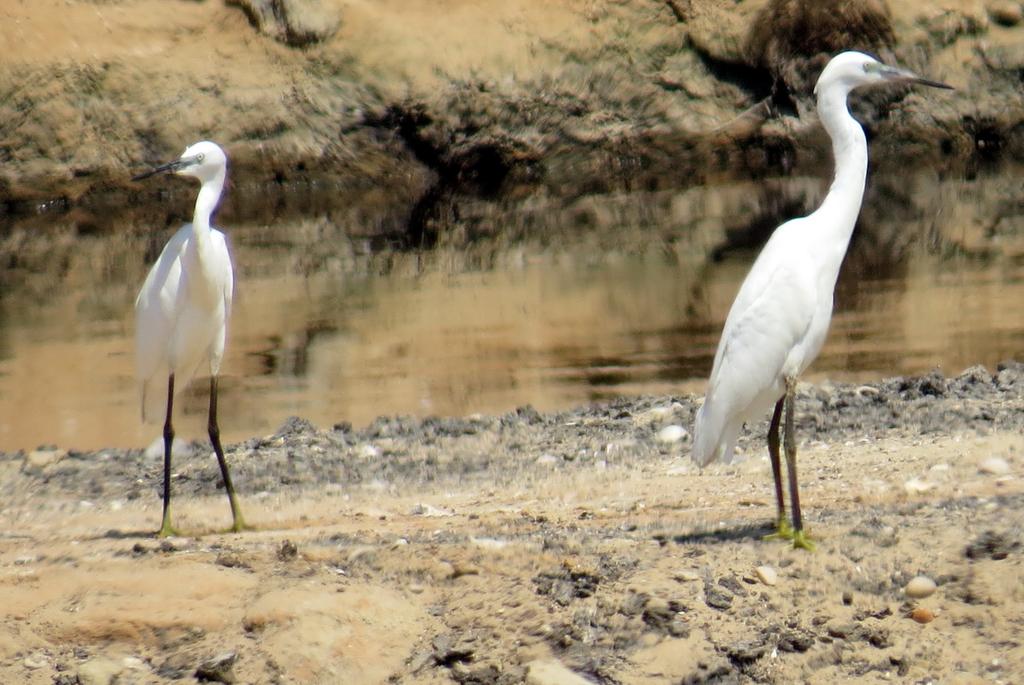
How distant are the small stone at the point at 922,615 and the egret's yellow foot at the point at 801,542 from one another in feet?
Answer: 1.36

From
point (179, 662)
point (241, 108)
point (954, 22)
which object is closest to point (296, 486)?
point (179, 662)

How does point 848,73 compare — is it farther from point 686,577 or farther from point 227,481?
point 227,481

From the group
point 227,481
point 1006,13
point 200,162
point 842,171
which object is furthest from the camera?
point 1006,13

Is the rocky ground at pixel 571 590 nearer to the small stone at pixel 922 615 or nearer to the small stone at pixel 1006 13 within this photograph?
the small stone at pixel 922 615

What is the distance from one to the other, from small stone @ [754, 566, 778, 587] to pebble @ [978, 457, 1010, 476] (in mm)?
1357

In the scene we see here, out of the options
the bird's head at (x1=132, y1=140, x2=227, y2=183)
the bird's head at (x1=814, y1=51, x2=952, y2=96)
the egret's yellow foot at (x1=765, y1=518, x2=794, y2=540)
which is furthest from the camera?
the bird's head at (x1=132, y1=140, x2=227, y2=183)

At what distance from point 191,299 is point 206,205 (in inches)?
16.5

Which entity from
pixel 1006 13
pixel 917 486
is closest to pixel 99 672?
pixel 917 486

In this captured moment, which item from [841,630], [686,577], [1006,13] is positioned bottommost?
[841,630]

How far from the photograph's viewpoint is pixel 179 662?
4.77 m

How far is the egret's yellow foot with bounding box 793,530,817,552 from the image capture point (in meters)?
4.92

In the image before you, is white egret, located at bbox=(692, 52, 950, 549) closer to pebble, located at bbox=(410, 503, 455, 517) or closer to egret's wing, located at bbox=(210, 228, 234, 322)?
pebble, located at bbox=(410, 503, 455, 517)

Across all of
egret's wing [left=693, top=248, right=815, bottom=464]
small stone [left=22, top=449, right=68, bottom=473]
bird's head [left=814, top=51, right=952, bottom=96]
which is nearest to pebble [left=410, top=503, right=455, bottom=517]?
egret's wing [left=693, top=248, right=815, bottom=464]

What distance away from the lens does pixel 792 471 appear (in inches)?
201
